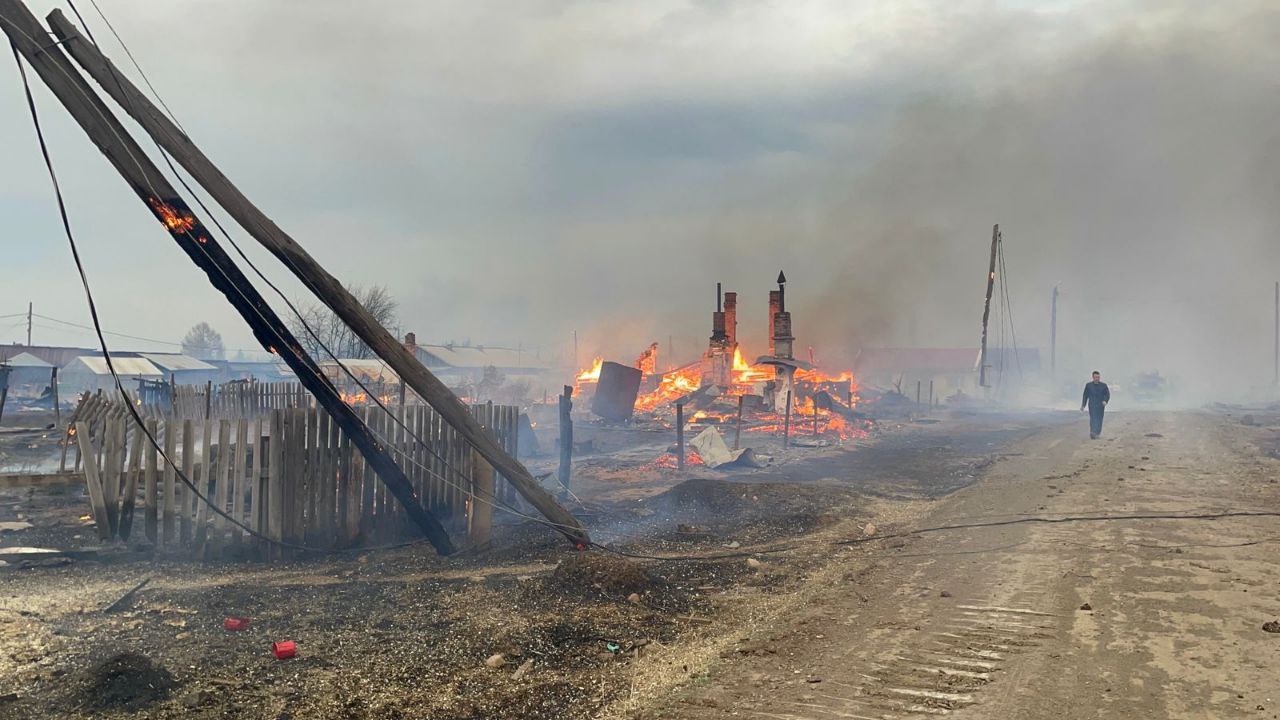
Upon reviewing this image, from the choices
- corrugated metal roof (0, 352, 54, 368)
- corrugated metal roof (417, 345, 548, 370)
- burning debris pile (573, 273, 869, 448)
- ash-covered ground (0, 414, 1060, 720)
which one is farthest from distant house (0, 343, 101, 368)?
ash-covered ground (0, 414, 1060, 720)

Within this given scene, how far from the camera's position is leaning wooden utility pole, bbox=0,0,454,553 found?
7.12 meters

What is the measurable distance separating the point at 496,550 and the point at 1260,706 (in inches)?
273

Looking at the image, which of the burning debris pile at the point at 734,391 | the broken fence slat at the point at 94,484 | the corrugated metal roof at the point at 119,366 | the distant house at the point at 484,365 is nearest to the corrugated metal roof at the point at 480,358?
the distant house at the point at 484,365

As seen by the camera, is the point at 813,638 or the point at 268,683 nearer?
the point at 268,683

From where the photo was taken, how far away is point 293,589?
295 inches

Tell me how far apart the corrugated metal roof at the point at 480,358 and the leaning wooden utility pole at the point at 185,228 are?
55823 mm

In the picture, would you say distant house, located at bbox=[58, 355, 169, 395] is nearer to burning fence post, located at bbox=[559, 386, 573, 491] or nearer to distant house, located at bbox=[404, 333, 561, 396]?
distant house, located at bbox=[404, 333, 561, 396]

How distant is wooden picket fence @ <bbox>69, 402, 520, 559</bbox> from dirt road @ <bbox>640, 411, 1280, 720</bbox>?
425 cm

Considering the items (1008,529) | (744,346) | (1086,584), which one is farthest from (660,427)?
(744,346)

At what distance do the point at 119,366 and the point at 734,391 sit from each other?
131ft

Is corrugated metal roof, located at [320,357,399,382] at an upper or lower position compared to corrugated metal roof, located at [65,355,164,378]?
upper

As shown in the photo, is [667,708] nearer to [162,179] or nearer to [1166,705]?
[1166,705]

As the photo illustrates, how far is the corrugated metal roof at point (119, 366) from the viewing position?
51375 mm

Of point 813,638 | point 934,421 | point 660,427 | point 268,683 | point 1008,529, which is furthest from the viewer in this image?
point 934,421
